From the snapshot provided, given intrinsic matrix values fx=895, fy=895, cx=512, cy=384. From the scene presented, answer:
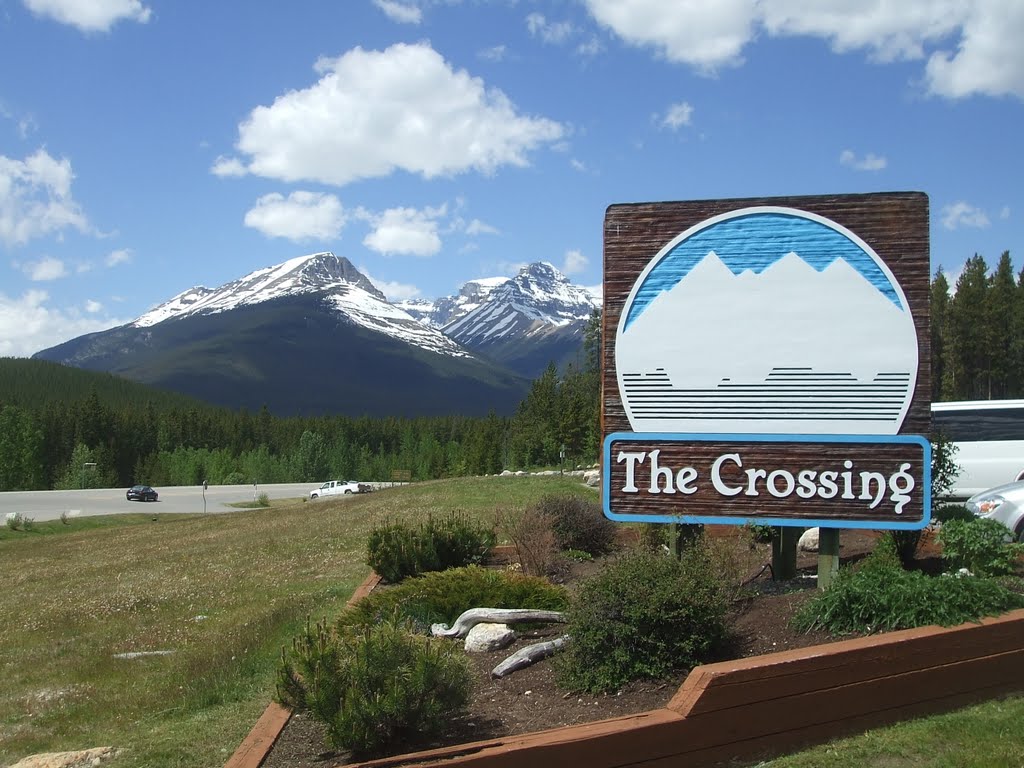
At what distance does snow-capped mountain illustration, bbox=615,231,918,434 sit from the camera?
8.11 metres

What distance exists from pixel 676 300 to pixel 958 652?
3.89 metres

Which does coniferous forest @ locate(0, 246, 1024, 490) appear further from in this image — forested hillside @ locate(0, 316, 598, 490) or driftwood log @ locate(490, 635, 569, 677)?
driftwood log @ locate(490, 635, 569, 677)

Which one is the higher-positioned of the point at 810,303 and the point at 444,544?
the point at 810,303

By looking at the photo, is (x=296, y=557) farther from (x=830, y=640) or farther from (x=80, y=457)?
(x=80, y=457)

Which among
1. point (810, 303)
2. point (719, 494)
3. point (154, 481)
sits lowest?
point (154, 481)

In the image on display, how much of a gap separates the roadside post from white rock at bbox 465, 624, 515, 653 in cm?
150

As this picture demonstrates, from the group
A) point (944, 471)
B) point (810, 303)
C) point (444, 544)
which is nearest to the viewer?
point (810, 303)

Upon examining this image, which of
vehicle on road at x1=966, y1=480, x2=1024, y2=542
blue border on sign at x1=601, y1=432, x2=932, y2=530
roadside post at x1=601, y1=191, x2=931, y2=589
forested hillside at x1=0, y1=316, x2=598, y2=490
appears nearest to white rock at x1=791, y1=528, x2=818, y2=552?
vehicle on road at x1=966, y1=480, x2=1024, y2=542

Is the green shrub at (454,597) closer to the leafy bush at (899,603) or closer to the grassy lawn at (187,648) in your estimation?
the grassy lawn at (187,648)

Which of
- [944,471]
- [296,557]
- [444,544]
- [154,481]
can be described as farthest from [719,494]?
[154,481]

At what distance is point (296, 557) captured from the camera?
761 inches

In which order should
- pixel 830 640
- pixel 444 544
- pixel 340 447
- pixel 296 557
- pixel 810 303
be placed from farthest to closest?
1. pixel 340 447
2. pixel 296 557
3. pixel 444 544
4. pixel 810 303
5. pixel 830 640

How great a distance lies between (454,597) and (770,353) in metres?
4.06

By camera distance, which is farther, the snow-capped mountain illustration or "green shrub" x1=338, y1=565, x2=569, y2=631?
"green shrub" x1=338, y1=565, x2=569, y2=631
